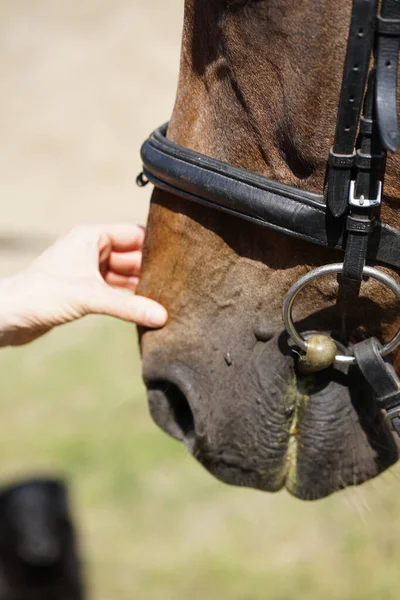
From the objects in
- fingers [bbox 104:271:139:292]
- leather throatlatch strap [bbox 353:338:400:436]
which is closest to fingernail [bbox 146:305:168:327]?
leather throatlatch strap [bbox 353:338:400:436]

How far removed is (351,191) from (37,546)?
104 inches

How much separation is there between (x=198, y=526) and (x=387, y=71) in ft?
9.52

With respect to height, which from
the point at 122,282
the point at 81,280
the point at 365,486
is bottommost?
the point at 365,486

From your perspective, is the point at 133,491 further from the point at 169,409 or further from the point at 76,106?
the point at 76,106

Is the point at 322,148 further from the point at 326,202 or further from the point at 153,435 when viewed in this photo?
the point at 153,435

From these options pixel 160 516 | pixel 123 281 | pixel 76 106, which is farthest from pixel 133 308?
pixel 76 106

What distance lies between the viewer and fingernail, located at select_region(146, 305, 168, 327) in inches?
71.6

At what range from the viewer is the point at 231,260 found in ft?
5.57

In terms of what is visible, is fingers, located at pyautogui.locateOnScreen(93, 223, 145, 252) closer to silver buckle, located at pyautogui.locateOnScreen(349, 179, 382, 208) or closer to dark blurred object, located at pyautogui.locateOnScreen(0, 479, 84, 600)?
silver buckle, located at pyautogui.locateOnScreen(349, 179, 382, 208)

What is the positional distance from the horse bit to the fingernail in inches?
10.6

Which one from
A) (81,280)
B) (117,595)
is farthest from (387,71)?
(117,595)

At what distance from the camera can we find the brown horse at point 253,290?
1.51 metres

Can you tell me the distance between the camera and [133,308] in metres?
1.83

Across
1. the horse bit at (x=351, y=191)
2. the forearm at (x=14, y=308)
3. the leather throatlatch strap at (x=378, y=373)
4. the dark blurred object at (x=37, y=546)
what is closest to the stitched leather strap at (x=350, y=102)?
the horse bit at (x=351, y=191)
